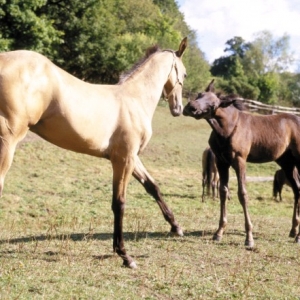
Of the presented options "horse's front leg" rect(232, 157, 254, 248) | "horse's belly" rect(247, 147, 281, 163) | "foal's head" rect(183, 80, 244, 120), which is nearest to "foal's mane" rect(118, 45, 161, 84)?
"foal's head" rect(183, 80, 244, 120)

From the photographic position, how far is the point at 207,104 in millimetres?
7258

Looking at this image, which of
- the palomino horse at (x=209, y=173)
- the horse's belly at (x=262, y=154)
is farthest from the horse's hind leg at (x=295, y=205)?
the palomino horse at (x=209, y=173)

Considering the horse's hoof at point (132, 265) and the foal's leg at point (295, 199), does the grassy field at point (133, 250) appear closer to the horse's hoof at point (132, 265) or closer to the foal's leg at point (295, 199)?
the horse's hoof at point (132, 265)

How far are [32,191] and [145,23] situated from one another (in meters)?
40.5

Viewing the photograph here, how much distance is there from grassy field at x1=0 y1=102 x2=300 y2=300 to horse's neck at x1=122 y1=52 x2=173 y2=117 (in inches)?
75.1

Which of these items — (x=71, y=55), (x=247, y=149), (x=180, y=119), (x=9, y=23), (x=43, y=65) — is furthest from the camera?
(x=71, y=55)

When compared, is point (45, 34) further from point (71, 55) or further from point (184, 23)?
point (184, 23)

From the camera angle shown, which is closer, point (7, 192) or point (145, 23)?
point (7, 192)

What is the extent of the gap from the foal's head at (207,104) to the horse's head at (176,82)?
1.50 feet

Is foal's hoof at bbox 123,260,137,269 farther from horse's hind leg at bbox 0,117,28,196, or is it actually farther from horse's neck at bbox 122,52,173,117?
horse's neck at bbox 122,52,173,117

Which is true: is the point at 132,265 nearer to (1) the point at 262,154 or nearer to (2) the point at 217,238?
(2) the point at 217,238

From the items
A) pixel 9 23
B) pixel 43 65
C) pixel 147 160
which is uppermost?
pixel 9 23

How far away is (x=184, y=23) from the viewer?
68.9 meters

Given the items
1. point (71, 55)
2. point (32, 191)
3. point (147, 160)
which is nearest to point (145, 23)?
point (71, 55)
